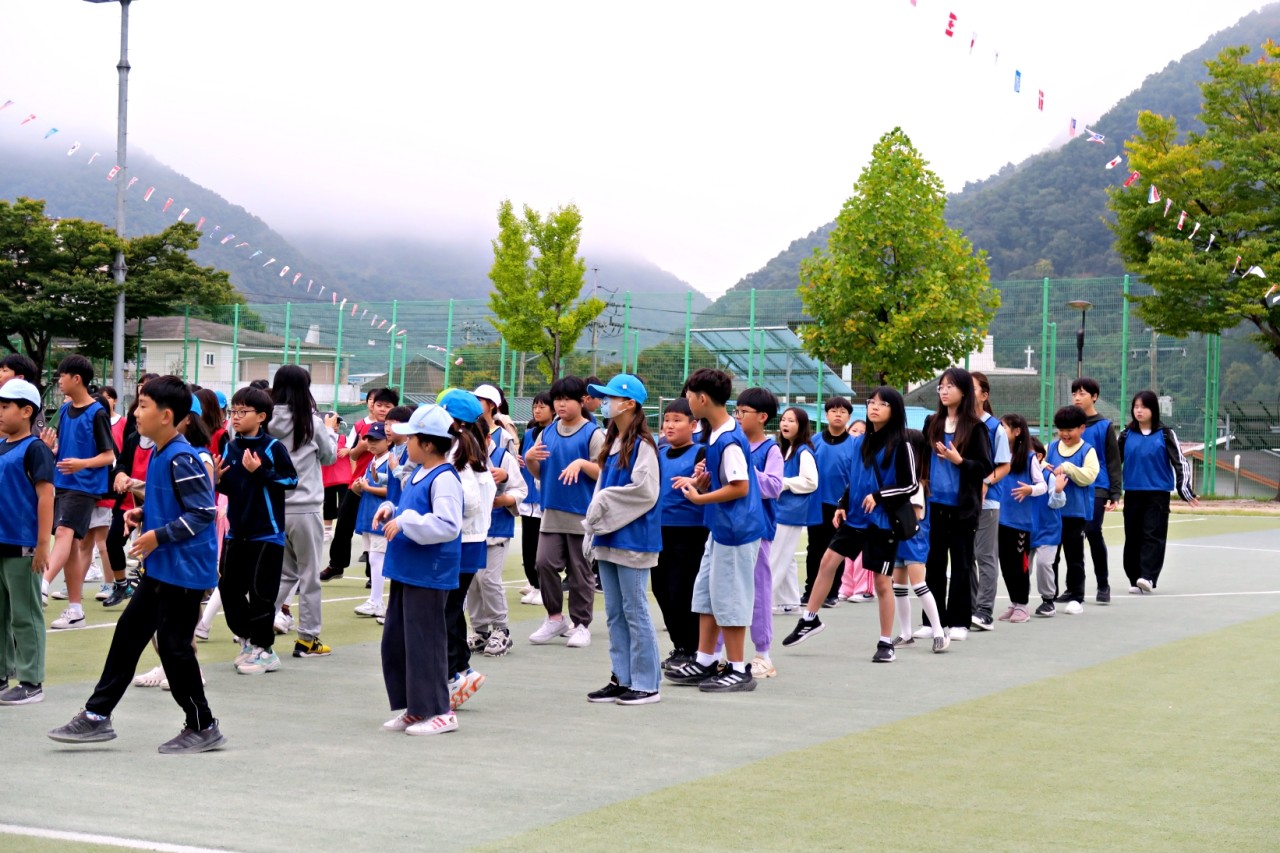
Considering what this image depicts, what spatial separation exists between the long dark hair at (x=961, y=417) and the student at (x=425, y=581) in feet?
15.6

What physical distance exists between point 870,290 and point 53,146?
152 meters

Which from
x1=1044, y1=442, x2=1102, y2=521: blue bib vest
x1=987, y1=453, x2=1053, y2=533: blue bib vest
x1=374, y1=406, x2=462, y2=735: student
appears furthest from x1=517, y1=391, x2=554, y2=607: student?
x1=1044, y1=442, x2=1102, y2=521: blue bib vest

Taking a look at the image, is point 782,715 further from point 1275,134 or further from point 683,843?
point 1275,134

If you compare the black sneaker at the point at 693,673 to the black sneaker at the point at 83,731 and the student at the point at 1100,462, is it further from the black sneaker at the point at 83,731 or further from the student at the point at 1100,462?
the student at the point at 1100,462

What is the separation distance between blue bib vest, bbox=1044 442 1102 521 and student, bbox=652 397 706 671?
516 cm

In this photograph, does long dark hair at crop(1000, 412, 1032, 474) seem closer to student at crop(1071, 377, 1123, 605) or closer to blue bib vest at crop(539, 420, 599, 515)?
student at crop(1071, 377, 1123, 605)

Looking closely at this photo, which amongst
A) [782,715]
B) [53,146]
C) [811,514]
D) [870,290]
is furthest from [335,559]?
[53,146]

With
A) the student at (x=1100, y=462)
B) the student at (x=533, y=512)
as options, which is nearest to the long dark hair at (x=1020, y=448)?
the student at (x=1100, y=462)

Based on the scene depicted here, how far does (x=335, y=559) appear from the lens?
1391cm

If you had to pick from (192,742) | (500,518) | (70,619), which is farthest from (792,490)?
(192,742)

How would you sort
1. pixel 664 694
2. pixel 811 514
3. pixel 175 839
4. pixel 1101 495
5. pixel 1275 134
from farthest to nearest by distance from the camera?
pixel 1275 134, pixel 1101 495, pixel 811 514, pixel 664 694, pixel 175 839

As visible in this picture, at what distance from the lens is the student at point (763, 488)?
8859 millimetres

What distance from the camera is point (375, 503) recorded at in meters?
12.0

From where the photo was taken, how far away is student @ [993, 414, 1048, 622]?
11.8 metres
